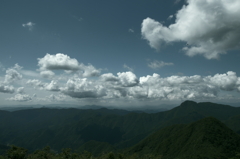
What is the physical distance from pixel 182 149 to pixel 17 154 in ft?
716

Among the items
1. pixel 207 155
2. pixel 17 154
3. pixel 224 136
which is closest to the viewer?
pixel 17 154

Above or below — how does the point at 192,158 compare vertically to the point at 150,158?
below

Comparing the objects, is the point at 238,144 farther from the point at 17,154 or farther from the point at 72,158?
the point at 17,154

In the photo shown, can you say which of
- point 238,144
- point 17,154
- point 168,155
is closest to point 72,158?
point 17,154

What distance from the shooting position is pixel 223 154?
154625mm

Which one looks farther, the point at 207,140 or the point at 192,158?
the point at 207,140

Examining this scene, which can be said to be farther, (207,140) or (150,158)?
(207,140)

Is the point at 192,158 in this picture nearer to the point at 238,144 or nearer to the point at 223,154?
the point at 223,154

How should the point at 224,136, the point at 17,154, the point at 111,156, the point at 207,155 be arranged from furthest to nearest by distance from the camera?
the point at 224,136 → the point at 207,155 → the point at 111,156 → the point at 17,154

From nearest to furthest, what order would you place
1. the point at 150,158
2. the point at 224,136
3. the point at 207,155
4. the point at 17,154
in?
the point at 17,154
the point at 150,158
the point at 207,155
the point at 224,136

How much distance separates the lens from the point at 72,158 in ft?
155

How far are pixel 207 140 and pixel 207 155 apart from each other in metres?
40.3

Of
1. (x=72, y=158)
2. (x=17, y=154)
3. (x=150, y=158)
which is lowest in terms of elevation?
(x=150, y=158)

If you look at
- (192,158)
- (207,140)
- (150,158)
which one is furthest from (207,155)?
(150,158)
